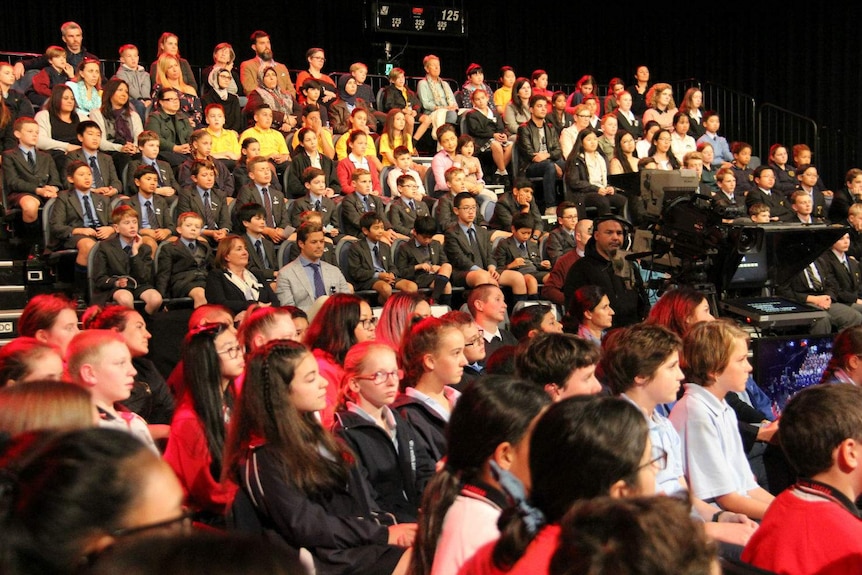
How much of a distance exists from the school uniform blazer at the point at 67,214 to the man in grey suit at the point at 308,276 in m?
1.58

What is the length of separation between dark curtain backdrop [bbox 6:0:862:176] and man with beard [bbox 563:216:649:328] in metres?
8.16

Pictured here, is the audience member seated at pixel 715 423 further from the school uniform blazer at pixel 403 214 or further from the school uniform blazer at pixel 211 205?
the school uniform blazer at pixel 403 214

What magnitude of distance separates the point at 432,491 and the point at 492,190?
8.70 meters

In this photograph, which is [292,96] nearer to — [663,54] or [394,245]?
[394,245]

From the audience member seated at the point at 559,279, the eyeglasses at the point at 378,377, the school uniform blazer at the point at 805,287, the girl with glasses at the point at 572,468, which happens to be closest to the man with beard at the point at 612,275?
the audience member seated at the point at 559,279

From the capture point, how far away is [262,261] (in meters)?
7.75

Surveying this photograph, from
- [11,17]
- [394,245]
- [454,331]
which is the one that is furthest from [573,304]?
[11,17]

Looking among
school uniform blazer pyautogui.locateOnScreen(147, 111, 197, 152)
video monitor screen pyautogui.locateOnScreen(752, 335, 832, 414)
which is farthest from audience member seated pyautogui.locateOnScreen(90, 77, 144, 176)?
video monitor screen pyautogui.locateOnScreen(752, 335, 832, 414)

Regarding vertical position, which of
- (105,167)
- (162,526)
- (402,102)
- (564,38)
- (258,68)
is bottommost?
(162,526)

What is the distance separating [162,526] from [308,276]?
5.96 m

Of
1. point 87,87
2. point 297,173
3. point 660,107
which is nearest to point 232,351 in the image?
point 297,173

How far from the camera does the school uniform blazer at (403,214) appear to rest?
9.02 metres

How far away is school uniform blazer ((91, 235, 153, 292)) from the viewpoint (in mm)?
6746

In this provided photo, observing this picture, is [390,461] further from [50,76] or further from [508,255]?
[50,76]
